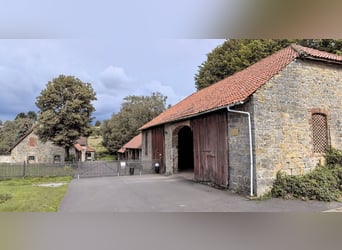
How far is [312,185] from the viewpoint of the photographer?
684 cm

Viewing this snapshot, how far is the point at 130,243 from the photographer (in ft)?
12.7

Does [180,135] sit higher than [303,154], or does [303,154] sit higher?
[180,135]

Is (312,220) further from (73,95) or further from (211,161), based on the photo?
(73,95)

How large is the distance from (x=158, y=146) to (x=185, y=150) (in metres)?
1.63

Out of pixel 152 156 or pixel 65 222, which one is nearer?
pixel 65 222

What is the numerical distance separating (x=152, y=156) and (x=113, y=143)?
7143 mm

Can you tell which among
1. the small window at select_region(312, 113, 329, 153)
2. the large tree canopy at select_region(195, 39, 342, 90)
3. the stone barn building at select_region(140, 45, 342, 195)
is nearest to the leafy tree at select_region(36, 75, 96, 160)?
the large tree canopy at select_region(195, 39, 342, 90)

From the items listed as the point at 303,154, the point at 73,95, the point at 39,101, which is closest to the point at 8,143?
the point at 39,101

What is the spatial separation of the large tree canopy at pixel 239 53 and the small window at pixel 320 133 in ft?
25.3

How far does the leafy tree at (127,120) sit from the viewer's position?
22.2m

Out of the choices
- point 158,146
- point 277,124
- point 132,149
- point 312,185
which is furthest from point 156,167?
point 312,185

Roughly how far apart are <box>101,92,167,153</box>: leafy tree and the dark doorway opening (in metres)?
8.87

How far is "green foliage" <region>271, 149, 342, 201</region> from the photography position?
668cm

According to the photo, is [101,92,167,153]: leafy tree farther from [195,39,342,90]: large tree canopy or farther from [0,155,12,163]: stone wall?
[0,155,12,163]: stone wall
